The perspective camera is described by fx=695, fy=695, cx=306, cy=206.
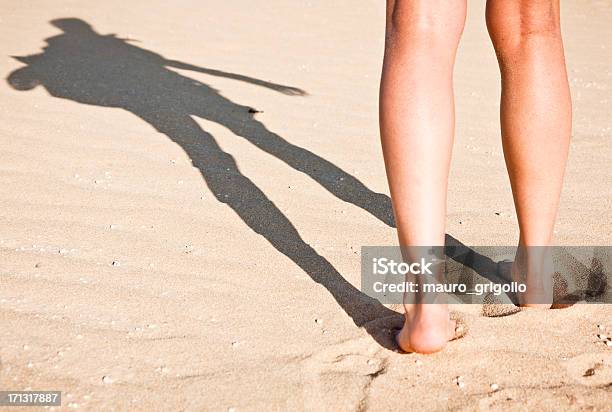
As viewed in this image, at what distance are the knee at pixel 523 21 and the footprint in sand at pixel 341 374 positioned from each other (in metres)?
0.80

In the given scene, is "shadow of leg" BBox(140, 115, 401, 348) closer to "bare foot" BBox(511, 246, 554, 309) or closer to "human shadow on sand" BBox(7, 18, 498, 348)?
"human shadow on sand" BBox(7, 18, 498, 348)

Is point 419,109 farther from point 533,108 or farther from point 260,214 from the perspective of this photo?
point 260,214

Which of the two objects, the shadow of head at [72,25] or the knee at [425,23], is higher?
the knee at [425,23]

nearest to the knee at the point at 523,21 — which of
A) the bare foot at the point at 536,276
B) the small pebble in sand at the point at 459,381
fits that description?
the bare foot at the point at 536,276

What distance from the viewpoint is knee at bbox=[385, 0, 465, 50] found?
145 centimetres

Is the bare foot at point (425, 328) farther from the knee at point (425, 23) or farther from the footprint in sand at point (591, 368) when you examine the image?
the knee at point (425, 23)

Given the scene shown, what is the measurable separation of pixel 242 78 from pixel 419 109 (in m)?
2.77

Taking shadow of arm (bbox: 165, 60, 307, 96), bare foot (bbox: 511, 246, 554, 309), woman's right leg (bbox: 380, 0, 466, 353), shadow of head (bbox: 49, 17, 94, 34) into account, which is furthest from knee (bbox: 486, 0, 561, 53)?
shadow of head (bbox: 49, 17, 94, 34)

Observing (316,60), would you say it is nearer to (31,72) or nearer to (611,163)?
(31,72)

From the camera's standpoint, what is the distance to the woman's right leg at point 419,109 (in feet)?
4.77

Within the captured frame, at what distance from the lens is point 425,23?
1.45 meters

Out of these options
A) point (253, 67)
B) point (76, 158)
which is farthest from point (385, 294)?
point (253, 67)

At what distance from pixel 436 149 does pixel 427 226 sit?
0.16 metres

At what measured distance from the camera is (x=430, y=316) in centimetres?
155
